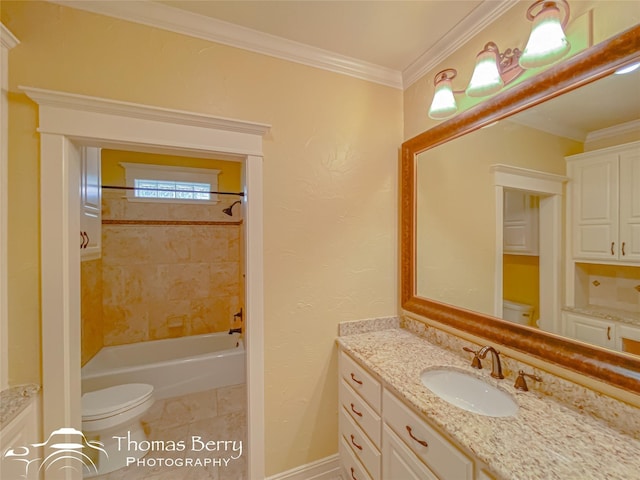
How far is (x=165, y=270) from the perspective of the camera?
2814 millimetres

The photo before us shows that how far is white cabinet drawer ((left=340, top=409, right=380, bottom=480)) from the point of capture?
119 cm

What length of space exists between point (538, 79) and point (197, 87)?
1.55m

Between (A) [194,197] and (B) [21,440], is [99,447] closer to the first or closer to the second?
(B) [21,440]


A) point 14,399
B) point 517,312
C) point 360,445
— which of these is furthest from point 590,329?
Answer: point 14,399

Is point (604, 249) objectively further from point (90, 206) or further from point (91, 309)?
point (91, 309)

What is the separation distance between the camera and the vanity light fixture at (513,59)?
889 millimetres

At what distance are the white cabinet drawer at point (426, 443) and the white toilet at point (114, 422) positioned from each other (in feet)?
5.37

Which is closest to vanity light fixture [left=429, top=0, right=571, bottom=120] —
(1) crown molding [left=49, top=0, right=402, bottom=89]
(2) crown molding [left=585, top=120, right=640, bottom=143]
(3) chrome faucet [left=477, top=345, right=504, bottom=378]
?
(2) crown molding [left=585, top=120, right=640, bottom=143]

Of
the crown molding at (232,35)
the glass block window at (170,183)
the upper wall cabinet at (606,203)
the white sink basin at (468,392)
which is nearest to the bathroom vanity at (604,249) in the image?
the upper wall cabinet at (606,203)

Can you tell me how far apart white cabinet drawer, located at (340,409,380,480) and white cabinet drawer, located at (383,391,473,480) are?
0.24 m

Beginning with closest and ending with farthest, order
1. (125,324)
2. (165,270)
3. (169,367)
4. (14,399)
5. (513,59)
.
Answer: (14,399), (513,59), (169,367), (125,324), (165,270)

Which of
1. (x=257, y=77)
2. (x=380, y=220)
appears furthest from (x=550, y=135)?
(x=257, y=77)

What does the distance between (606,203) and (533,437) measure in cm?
81

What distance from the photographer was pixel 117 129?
1.17m
